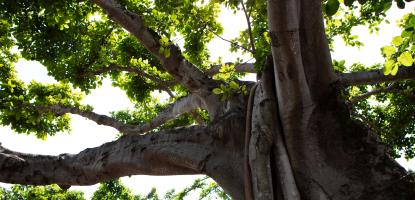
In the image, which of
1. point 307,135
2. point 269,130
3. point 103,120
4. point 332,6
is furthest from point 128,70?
point 332,6

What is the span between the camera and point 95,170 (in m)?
3.74

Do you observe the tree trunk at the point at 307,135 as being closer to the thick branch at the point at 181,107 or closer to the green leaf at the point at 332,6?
the green leaf at the point at 332,6

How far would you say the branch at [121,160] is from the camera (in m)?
3.42

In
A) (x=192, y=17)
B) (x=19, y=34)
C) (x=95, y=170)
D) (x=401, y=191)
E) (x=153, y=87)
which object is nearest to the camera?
(x=401, y=191)

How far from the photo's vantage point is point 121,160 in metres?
3.65

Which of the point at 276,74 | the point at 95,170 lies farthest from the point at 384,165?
the point at 95,170

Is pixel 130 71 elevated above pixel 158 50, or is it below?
above

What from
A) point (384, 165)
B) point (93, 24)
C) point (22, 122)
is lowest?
point (384, 165)

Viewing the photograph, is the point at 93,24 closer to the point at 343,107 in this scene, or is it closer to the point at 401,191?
the point at 343,107

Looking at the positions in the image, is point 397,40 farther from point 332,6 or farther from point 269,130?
point 269,130

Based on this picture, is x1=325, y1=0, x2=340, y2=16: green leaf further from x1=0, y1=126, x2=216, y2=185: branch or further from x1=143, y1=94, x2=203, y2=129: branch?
x1=143, y1=94, x2=203, y2=129: branch

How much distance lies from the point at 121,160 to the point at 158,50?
1.08 meters

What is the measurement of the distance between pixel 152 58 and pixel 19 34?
2383 mm

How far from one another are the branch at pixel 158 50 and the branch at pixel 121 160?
1.68 ft
